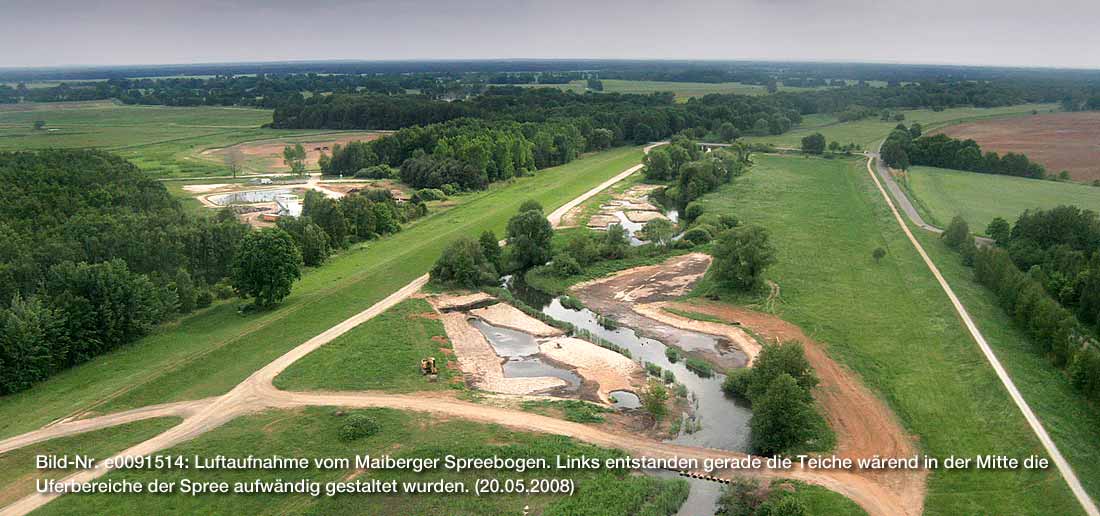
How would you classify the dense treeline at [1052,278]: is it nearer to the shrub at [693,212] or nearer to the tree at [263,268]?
the shrub at [693,212]

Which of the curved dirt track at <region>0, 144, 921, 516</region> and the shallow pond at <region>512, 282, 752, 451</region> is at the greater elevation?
the curved dirt track at <region>0, 144, 921, 516</region>

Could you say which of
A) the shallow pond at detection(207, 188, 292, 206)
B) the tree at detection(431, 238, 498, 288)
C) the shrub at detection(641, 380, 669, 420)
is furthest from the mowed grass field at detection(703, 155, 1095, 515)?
the shallow pond at detection(207, 188, 292, 206)

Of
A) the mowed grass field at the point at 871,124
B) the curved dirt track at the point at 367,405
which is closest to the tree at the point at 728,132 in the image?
the mowed grass field at the point at 871,124

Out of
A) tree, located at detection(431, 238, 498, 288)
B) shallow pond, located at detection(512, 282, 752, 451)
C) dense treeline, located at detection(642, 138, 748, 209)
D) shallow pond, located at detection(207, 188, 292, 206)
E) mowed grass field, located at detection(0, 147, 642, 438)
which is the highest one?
dense treeline, located at detection(642, 138, 748, 209)

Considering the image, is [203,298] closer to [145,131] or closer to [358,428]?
[358,428]

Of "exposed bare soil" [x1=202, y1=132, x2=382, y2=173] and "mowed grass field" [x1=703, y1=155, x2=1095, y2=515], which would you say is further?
"exposed bare soil" [x1=202, y1=132, x2=382, y2=173]

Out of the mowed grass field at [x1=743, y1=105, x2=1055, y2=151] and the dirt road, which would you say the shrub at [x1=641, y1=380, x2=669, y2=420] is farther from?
the mowed grass field at [x1=743, y1=105, x2=1055, y2=151]
